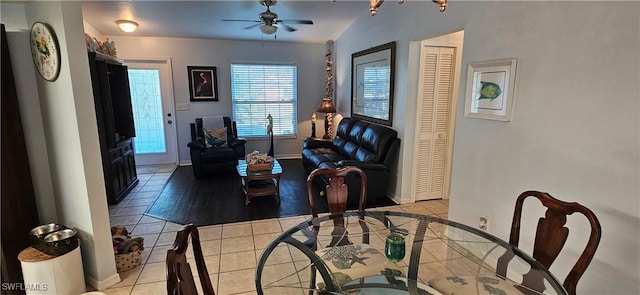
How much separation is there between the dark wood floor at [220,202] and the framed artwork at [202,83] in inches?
67.2

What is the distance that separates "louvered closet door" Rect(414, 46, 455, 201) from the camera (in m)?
3.62

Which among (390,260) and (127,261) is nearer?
(390,260)

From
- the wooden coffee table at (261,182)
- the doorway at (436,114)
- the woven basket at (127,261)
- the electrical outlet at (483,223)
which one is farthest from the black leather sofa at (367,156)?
the woven basket at (127,261)

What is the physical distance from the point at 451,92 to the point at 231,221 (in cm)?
302

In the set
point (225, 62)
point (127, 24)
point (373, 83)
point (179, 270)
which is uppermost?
point (127, 24)

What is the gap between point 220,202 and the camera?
3.93 metres

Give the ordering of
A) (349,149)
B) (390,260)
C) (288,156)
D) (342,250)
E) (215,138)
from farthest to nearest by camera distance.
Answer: (288,156), (215,138), (349,149), (342,250), (390,260)

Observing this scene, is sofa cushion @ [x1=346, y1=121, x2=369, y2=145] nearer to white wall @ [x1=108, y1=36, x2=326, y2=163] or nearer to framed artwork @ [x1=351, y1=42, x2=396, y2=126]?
framed artwork @ [x1=351, y1=42, x2=396, y2=126]

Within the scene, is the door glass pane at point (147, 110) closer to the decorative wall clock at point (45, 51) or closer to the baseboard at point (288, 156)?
the baseboard at point (288, 156)

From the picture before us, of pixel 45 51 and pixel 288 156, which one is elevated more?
pixel 45 51

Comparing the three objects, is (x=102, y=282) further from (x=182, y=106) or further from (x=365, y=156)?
(x=182, y=106)

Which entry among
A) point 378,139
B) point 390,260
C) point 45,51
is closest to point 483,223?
point 390,260

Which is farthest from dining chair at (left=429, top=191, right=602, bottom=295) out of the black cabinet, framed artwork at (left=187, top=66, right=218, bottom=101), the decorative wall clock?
framed artwork at (left=187, top=66, right=218, bottom=101)

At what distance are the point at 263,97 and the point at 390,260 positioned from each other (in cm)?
501
